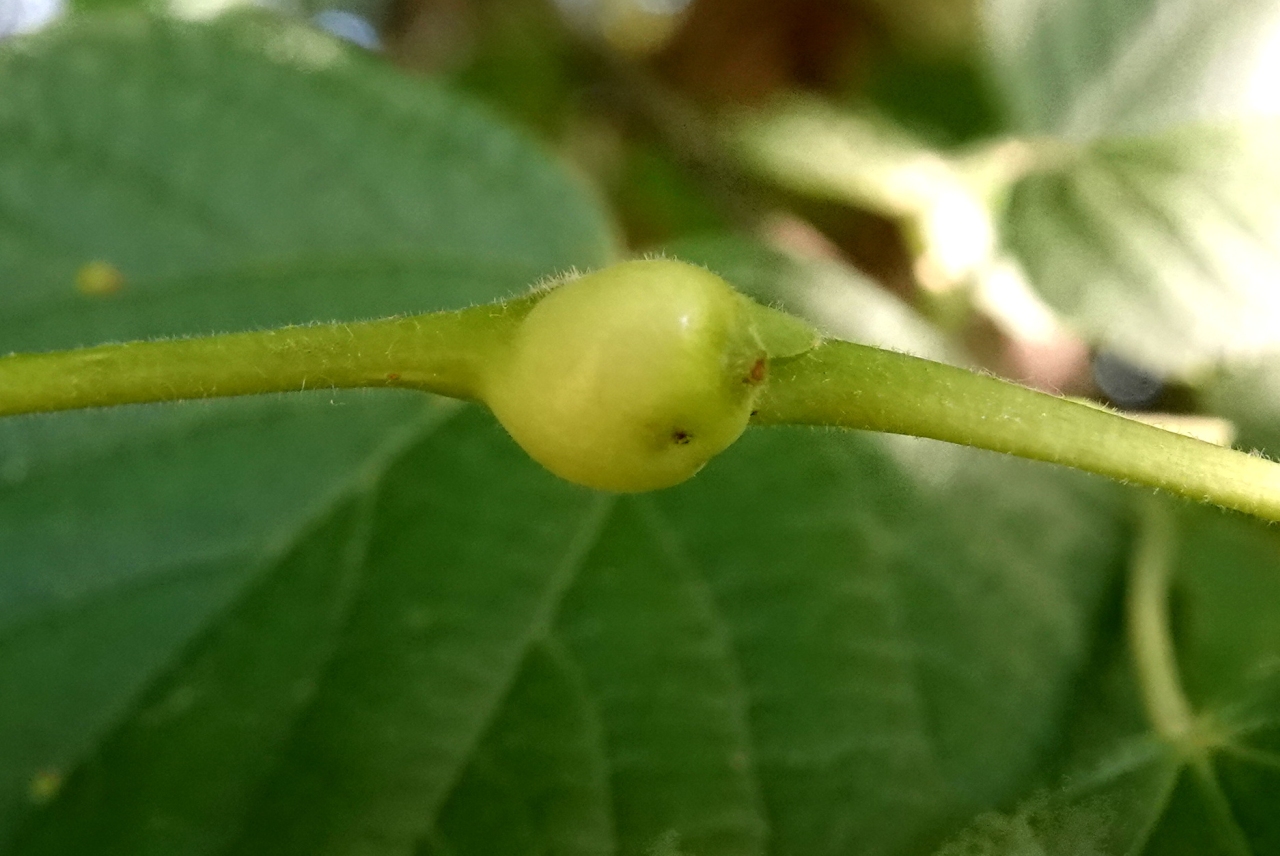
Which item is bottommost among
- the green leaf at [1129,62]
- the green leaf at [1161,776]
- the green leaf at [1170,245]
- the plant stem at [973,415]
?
the plant stem at [973,415]

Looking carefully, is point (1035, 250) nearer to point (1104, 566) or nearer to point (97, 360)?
point (1104, 566)

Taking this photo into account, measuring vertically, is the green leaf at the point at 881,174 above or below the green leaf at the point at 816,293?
above

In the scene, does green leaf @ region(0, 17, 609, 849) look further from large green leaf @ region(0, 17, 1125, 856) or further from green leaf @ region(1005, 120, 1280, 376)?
green leaf @ region(1005, 120, 1280, 376)

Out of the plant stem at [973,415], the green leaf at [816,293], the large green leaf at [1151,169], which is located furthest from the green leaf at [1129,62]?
the plant stem at [973,415]

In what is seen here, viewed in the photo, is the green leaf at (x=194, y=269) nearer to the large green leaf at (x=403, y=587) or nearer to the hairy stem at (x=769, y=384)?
the large green leaf at (x=403, y=587)

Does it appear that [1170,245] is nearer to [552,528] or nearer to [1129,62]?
[1129,62]

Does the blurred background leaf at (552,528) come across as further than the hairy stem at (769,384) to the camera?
Yes

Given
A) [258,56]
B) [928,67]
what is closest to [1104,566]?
[258,56]

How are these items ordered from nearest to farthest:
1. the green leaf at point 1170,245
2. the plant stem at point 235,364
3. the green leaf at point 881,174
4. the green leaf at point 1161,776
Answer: the plant stem at point 235,364 → the green leaf at point 1161,776 → the green leaf at point 1170,245 → the green leaf at point 881,174
